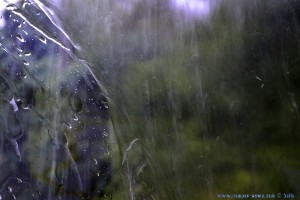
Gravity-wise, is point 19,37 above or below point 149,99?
above

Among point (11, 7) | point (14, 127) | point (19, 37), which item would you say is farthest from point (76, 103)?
point (11, 7)

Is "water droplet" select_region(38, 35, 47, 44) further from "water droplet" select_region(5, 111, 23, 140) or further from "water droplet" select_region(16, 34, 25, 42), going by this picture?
"water droplet" select_region(5, 111, 23, 140)

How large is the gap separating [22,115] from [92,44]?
457 millimetres

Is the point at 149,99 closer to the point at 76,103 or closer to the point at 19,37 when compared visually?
the point at 76,103

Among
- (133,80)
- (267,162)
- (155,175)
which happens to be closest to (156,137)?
(155,175)

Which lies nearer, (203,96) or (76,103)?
(203,96)

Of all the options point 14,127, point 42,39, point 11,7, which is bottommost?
point 14,127

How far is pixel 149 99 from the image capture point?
1.64m

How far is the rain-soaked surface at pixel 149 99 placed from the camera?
151cm

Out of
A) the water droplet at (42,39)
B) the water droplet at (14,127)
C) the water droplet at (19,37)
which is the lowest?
the water droplet at (14,127)

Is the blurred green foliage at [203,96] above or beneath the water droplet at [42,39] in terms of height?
beneath

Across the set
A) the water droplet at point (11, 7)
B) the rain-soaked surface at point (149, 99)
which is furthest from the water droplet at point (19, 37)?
the water droplet at point (11, 7)

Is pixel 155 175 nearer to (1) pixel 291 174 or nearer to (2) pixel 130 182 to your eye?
(2) pixel 130 182

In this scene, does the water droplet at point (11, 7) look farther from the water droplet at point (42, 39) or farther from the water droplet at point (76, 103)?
the water droplet at point (76, 103)
